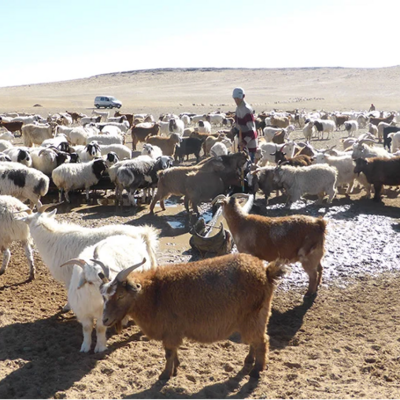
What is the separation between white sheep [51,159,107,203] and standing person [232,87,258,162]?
133 inches

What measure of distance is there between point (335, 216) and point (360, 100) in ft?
169

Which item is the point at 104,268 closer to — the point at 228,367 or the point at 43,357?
the point at 43,357

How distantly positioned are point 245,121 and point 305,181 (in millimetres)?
1847

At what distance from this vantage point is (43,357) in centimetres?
476

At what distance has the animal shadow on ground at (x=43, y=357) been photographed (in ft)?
13.9

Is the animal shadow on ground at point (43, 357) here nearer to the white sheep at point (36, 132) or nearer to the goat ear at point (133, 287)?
the goat ear at point (133, 287)

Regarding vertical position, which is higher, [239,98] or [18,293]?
[239,98]

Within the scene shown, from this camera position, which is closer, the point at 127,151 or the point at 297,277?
the point at 297,277

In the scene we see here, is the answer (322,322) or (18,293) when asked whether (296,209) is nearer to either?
(322,322)

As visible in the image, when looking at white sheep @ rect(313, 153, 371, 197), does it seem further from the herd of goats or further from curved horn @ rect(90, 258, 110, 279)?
curved horn @ rect(90, 258, 110, 279)

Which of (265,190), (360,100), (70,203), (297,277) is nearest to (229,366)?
(297,277)

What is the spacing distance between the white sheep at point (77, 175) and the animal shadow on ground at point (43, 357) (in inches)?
218

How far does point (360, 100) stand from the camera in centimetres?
5653

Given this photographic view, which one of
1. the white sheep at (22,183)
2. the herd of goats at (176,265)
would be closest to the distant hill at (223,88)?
the herd of goats at (176,265)
